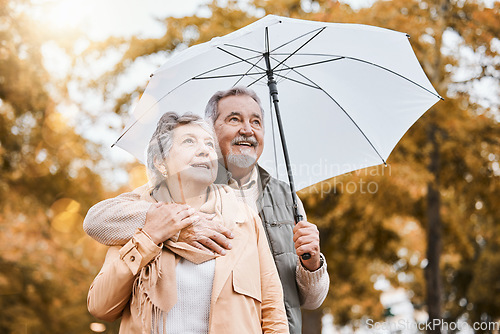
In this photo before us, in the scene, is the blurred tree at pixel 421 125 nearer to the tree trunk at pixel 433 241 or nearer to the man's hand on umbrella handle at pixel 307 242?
the tree trunk at pixel 433 241

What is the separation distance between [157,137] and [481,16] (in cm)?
690

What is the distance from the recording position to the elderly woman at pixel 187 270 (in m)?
2.10

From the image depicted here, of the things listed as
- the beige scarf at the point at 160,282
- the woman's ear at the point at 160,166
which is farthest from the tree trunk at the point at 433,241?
the beige scarf at the point at 160,282

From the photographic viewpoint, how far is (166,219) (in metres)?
2.18

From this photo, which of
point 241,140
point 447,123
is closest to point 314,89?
point 241,140

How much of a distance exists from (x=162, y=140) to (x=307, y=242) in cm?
85

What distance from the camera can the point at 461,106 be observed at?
8250 mm

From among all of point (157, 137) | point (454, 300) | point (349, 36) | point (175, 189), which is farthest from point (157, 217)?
point (454, 300)

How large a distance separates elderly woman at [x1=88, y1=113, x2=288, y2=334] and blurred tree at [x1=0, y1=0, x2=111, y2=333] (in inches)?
262

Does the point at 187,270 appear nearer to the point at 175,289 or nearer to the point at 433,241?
the point at 175,289

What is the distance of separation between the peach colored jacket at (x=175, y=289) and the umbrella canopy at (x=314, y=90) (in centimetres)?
110

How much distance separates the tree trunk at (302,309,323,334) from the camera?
10.0 metres

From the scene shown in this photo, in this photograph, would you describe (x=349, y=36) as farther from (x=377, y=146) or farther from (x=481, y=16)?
(x=481, y=16)

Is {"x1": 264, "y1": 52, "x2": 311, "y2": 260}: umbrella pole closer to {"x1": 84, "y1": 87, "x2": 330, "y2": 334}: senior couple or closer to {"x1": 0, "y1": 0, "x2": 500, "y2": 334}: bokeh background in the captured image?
{"x1": 84, "y1": 87, "x2": 330, "y2": 334}: senior couple
